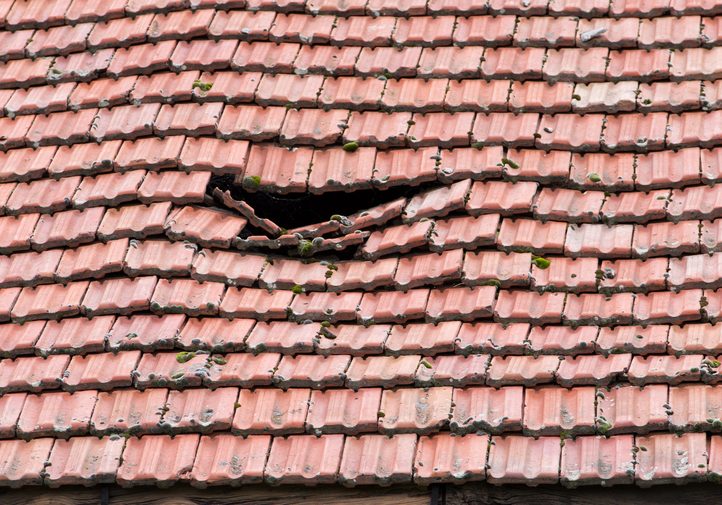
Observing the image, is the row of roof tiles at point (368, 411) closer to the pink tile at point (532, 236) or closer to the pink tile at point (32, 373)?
the pink tile at point (32, 373)

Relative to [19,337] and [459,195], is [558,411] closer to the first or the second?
[459,195]

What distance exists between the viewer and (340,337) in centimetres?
697

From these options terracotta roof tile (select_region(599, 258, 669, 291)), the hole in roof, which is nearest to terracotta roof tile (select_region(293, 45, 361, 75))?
the hole in roof

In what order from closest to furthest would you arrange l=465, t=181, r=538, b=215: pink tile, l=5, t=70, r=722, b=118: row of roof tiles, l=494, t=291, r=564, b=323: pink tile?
l=494, t=291, r=564, b=323: pink tile < l=465, t=181, r=538, b=215: pink tile < l=5, t=70, r=722, b=118: row of roof tiles

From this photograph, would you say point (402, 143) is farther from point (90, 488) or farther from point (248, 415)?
point (90, 488)

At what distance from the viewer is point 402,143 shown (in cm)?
751

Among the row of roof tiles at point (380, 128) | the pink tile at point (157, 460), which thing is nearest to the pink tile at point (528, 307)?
the row of roof tiles at point (380, 128)

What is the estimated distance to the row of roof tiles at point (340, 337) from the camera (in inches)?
263

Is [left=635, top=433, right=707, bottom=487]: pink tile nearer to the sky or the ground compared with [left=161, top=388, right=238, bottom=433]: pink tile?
nearer to the ground

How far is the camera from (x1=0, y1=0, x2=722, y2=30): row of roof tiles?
7879 millimetres

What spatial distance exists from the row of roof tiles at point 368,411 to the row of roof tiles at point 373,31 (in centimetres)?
216

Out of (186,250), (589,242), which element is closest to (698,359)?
(589,242)

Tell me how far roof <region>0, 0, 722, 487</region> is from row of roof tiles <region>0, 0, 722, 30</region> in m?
0.02

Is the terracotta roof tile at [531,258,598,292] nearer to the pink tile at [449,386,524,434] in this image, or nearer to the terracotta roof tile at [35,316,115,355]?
the pink tile at [449,386,524,434]
